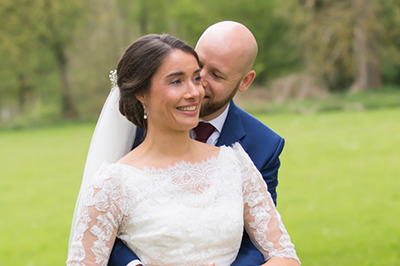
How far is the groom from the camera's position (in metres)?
2.83

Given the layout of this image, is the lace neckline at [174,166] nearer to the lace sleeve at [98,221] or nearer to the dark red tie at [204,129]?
the lace sleeve at [98,221]

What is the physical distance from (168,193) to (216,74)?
84 centimetres

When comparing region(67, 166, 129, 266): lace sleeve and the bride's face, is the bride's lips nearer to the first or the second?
the bride's face

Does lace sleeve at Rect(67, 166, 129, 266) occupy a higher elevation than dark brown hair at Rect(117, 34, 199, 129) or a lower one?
lower

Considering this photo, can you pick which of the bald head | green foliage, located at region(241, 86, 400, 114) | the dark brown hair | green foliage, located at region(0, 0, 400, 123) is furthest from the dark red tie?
green foliage, located at region(241, 86, 400, 114)

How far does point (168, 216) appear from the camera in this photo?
7.18ft

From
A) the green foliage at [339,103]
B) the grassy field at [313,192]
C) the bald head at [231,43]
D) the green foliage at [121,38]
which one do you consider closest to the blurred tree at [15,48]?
the green foliage at [121,38]

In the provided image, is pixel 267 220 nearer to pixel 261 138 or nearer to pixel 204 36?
pixel 261 138

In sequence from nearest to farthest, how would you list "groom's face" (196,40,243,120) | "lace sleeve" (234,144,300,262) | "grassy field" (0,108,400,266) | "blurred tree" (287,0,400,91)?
"lace sleeve" (234,144,300,262)
"groom's face" (196,40,243,120)
"grassy field" (0,108,400,266)
"blurred tree" (287,0,400,91)

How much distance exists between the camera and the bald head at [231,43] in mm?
2832

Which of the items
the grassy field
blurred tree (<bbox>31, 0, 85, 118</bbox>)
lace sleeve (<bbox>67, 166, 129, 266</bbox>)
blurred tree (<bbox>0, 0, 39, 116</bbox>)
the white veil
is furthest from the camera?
blurred tree (<bbox>31, 0, 85, 118</bbox>)

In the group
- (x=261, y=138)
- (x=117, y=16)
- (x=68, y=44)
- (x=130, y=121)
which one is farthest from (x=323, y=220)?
(x=117, y=16)

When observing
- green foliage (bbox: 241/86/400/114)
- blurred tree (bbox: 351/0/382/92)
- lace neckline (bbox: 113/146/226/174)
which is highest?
lace neckline (bbox: 113/146/226/174)

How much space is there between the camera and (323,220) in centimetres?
844
